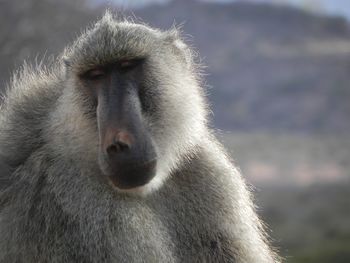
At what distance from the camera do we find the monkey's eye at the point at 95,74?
5336 millimetres

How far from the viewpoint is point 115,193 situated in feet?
17.4

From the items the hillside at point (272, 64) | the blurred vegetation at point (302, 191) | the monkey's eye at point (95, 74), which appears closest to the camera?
the monkey's eye at point (95, 74)

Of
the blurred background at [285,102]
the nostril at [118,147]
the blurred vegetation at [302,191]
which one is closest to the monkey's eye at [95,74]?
the nostril at [118,147]

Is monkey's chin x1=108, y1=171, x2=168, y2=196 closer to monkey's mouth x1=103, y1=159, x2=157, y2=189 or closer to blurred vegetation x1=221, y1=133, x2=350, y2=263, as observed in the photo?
monkey's mouth x1=103, y1=159, x2=157, y2=189

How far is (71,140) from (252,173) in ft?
104

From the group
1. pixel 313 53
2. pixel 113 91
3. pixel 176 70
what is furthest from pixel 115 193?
pixel 313 53

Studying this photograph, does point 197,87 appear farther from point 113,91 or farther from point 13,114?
point 13,114

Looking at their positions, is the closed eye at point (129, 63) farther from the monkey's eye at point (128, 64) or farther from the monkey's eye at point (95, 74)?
the monkey's eye at point (95, 74)

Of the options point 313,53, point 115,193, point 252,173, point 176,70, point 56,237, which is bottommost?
point 56,237

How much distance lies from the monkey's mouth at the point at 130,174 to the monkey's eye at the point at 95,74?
73 centimetres

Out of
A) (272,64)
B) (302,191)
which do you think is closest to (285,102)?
(272,64)

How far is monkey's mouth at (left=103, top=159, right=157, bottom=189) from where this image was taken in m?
4.91

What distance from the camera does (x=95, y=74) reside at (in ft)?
17.5

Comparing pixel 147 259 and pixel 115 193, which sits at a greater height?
pixel 115 193
